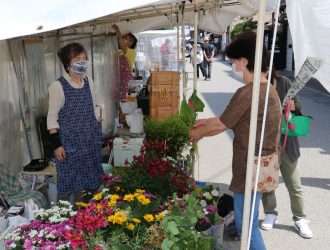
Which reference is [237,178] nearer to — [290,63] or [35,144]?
[35,144]

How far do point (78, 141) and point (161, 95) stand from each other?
2.22 metres

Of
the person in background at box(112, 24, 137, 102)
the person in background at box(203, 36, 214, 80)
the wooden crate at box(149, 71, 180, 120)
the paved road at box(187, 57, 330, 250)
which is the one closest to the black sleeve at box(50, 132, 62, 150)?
the paved road at box(187, 57, 330, 250)

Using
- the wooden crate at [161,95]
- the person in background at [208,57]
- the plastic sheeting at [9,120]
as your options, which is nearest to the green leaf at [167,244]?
the plastic sheeting at [9,120]

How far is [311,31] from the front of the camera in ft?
5.99

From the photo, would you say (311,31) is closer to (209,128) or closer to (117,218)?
(209,128)

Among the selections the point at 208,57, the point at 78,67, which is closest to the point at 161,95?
the point at 78,67

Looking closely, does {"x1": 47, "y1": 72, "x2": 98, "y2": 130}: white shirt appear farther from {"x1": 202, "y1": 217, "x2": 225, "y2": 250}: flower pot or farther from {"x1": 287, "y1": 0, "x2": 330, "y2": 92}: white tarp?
{"x1": 287, "y1": 0, "x2": 330, "y2": 92}: white tarp

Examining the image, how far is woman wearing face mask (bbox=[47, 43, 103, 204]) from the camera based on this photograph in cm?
339

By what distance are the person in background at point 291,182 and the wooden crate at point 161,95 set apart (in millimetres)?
1959

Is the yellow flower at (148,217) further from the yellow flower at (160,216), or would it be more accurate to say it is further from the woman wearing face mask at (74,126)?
Result: the woman wearing face mask at (74,126)

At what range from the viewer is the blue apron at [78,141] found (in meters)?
3.47

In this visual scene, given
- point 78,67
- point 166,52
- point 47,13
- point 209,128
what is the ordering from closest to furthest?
point 47,13 < point 209,128 < point 78,67 < point 166,52

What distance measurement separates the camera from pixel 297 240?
404cm

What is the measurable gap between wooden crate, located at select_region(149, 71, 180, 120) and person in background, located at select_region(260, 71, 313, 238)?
1959mm
